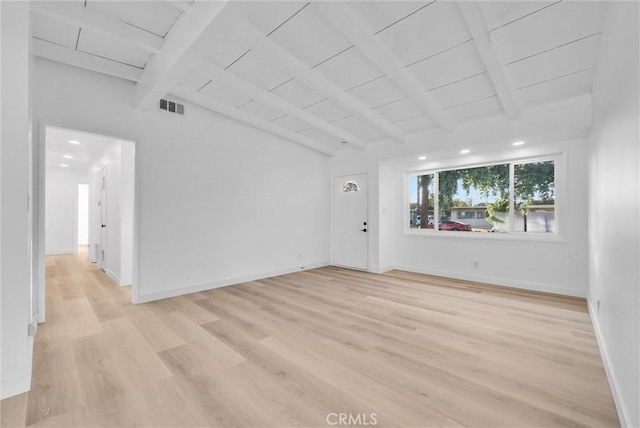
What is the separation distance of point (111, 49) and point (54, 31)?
1.44 feet

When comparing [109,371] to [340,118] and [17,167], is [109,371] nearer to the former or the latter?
[17,167]

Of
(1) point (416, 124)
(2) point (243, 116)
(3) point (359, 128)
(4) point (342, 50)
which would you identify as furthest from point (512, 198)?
(2) point (243, 116)

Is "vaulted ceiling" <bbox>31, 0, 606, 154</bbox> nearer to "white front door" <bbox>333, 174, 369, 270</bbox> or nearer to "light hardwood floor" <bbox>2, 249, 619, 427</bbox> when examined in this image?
"white front door" <bbox>333, 174, 369, 270</bbox>

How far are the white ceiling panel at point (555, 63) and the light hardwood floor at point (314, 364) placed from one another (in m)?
2.69

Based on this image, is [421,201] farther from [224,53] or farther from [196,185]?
[224,53]

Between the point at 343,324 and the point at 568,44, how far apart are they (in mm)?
3398

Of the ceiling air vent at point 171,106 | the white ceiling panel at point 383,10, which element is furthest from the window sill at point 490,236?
the ceiling air vent at point 171,106

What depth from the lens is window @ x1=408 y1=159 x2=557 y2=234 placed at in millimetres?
4320

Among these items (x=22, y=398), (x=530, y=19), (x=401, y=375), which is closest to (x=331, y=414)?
(x=401, y=375)

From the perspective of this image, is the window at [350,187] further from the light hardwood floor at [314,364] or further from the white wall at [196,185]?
the light hardwood floor at [314,364]

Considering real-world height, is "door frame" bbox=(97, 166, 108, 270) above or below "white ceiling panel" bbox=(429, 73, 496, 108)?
below

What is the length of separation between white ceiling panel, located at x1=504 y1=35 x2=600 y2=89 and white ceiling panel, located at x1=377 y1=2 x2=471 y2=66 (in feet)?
2.80

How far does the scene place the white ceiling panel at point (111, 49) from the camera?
2717 mm

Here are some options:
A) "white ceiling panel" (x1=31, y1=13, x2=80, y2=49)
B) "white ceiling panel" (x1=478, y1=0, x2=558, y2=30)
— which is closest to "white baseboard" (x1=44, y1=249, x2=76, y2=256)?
"white ceiling panel" (x1=31, y1=13, x2=80, y2=49)
